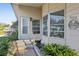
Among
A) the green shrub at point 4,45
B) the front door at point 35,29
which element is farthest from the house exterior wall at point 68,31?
the green shrub at point 4,45

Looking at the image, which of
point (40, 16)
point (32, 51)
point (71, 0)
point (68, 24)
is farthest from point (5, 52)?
point (71, 0)

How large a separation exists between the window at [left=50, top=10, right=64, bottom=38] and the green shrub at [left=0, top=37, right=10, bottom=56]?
1.86 meters

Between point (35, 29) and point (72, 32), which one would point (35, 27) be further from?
point (72, 32)

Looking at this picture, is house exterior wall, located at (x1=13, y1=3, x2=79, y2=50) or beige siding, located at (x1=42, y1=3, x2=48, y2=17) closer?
house exterior wall, located at (x1=13, y1=3, x2=79, y2=50)

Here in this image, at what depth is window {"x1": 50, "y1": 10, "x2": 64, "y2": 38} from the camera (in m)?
7.69

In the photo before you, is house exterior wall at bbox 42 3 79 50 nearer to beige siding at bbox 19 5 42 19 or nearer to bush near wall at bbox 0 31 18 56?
beige siding at bbox 19 5 42 19

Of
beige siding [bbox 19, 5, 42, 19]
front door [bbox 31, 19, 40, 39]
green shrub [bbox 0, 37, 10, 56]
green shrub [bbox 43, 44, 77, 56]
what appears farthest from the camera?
front door [bbox 31, 19, 40, 39]

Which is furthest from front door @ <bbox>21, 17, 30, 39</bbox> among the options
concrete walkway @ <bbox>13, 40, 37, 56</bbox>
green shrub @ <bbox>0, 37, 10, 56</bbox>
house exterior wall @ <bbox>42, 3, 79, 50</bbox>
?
house exterior wall @ <bbox>42, 3, 79, 50</bbox>

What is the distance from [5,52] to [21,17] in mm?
1541

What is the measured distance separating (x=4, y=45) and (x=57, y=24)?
90.7 inches

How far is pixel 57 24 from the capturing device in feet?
25.5

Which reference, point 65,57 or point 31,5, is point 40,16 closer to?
point 31,5

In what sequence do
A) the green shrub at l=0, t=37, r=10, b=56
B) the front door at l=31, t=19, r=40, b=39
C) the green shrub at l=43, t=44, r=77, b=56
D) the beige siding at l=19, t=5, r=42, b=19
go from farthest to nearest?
the front door at l=31, t=19, r=40, b=39, the beige siding at l=19, t=5, r=42, b=19, the green shrub at l=0, t=37, r=10, b=56, the green shrub at l=43, t=44, r=77, b=56

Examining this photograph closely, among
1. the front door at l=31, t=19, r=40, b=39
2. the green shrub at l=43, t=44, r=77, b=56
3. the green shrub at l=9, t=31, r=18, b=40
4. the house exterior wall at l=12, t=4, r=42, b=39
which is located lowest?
the green shrub at l=43, t=44, r=77, b=56
